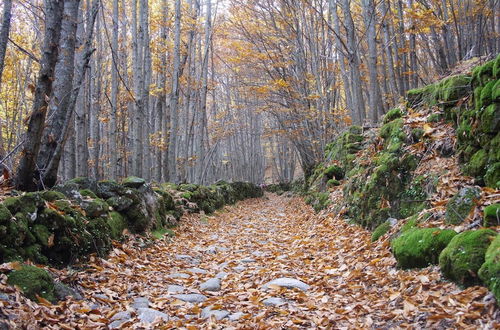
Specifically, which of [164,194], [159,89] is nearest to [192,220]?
[164,194]

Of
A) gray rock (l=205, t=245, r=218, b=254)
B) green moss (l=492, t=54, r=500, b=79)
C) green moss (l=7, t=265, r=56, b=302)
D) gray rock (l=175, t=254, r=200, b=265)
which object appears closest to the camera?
green moss (l=7, t=265, r=56, b=302)

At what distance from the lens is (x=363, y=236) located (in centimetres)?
567

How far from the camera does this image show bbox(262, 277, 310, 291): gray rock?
4168mm

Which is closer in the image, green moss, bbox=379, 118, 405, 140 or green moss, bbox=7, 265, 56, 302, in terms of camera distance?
green moss, bbox=7, 265, 56, 302

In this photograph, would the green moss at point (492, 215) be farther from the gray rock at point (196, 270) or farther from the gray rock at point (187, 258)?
the gray rock at point (187, 258)

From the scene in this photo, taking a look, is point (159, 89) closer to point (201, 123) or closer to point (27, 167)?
point (201, 123)

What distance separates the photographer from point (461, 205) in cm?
385

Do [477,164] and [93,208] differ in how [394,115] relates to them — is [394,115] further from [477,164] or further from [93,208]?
[93,208]

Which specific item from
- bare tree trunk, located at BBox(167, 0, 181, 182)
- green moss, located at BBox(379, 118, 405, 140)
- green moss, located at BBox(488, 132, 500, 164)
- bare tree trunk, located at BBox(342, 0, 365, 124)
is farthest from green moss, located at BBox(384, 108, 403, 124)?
bare tree trunk, located at BBox(167, 0, 181, 182)

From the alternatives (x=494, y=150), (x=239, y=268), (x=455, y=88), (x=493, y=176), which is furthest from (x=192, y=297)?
(x=455, y=88)

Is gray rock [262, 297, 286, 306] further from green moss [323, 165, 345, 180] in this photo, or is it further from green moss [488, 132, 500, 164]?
green moss [323, 165, 345, 180]

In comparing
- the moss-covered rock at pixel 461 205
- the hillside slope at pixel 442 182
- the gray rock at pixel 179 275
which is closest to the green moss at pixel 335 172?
the hillside slope at pixel 442 182

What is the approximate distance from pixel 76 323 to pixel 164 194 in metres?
5.69

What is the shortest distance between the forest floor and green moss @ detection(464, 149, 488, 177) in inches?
52.6
